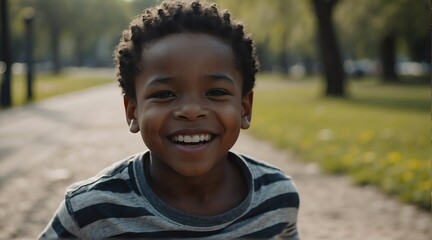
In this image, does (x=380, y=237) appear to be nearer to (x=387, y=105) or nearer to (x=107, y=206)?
(x=107, y=206)

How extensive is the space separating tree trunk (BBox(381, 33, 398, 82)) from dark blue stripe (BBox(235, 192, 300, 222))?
33.8m

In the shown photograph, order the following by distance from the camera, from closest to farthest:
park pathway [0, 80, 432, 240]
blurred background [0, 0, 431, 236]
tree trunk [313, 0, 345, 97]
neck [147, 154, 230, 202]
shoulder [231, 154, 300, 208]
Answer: neck [147, 154, 230, 202] → shoulder [231, 154, 300, 208] → park pathway [0, 80, 432, 240] → blurred background [0, 0, 431, 236] → tree trunk [313, 0, 345, 97]

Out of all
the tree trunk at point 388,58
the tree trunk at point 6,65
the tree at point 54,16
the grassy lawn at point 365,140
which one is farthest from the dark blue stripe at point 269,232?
the tree at point 54,16

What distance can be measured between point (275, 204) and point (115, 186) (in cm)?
61

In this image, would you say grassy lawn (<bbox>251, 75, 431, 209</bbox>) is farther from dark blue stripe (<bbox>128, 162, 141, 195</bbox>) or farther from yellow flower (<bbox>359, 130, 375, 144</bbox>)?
dark blue stripe (<bbox>128, 162, 141, 195</bbox>)

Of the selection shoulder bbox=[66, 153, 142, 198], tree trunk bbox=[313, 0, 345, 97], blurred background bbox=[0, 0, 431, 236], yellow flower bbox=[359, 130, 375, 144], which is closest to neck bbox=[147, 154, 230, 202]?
shoulder bbox=[66, 153, 142, 198]

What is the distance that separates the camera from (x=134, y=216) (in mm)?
2129

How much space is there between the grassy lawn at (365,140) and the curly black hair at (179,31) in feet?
10.9

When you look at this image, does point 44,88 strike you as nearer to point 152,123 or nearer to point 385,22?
point 385,22

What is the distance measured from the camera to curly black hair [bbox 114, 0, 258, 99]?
2.15 meters

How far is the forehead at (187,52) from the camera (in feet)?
6.76

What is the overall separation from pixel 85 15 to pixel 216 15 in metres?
56.2

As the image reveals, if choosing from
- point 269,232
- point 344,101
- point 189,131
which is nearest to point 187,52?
point 189,131

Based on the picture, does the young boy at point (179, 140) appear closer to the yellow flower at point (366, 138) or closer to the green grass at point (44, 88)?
the yellow flower at point (366, 138)
